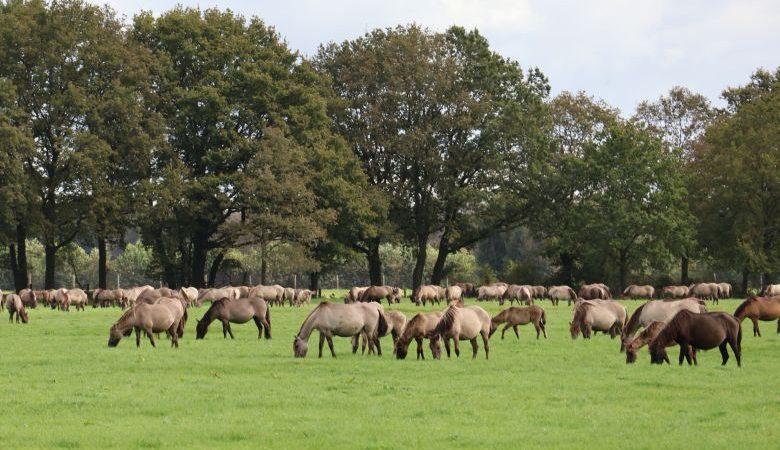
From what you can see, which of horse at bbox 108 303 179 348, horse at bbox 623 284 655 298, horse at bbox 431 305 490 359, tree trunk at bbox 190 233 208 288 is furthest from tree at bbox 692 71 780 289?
horse at bbox 108 303 179 348

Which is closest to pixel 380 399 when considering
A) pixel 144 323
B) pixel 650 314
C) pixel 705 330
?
pixel 705 330

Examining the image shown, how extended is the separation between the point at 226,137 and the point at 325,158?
699 cm

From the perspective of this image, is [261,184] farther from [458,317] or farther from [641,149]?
[458,317]

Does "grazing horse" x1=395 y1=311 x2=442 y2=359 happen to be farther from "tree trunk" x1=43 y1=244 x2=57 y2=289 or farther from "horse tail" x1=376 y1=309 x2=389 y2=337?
"tree trunk" x1=43 y1=244 x2=57 y2=289

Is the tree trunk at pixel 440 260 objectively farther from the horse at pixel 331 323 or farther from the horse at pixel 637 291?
the horse at pixel 331 323

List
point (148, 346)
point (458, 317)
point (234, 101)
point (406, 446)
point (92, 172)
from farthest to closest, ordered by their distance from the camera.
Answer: point (234, 101)
point (92, 172)
point (148, 346)
point (458, 317)
point (406, 446)

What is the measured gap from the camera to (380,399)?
62.8 ft


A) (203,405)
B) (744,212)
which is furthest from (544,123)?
(203,405)

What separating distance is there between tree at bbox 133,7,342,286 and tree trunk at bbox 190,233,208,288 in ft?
0.23

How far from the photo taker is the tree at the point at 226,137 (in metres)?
71.4

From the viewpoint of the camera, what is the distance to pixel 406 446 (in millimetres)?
14586

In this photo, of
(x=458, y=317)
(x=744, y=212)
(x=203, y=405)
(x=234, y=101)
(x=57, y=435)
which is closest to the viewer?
(x=57, y=435)

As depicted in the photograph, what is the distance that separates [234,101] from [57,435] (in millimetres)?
61332

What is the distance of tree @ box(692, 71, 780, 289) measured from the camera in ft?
267
